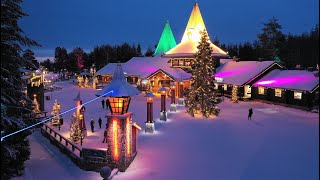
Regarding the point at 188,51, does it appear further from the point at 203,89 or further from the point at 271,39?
the point at 271,39

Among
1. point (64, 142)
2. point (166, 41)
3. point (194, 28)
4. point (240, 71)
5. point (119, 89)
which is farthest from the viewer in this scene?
point (166, 41)

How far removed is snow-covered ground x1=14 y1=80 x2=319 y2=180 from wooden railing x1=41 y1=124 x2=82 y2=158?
0.53m

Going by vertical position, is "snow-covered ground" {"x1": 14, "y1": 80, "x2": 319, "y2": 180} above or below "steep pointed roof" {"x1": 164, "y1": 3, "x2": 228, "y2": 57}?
below

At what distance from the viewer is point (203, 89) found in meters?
27.3

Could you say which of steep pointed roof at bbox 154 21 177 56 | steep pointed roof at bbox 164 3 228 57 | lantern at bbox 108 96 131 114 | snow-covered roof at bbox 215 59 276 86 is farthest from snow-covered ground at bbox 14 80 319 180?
steep pointed roof at bbox 154 21 177 56

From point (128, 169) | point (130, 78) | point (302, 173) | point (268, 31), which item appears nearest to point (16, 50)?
point (128, 169)

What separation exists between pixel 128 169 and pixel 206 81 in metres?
15.6

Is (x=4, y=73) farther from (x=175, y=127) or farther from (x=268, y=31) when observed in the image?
(x=268, y=31)

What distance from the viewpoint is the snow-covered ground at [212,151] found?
42.3 feet

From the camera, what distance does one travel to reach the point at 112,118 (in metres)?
14.1

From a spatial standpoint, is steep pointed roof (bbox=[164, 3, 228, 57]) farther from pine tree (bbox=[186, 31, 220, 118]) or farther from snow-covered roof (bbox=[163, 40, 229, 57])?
pine tree (bbox=[186, 31, 220, 118])

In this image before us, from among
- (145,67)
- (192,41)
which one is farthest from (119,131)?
(145,67)

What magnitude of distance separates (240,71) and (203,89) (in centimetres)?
1416

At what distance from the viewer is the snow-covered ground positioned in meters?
12.9
